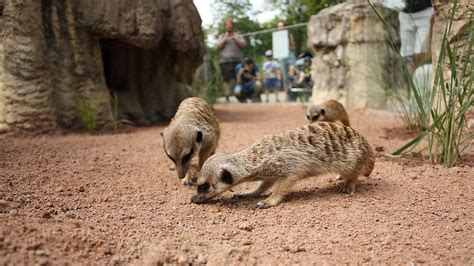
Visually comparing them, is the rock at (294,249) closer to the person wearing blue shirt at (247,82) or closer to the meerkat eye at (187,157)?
the meerkat eye at (187,157)

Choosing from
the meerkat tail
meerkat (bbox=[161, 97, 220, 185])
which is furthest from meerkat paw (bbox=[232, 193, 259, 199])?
the meerkat tail

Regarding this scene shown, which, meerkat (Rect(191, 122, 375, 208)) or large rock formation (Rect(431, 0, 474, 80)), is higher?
large rock formation (Rect(431, 0, 474, 80))

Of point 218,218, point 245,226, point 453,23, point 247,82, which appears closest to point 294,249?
point 245,226

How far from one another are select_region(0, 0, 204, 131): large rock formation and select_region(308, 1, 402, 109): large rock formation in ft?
9.06

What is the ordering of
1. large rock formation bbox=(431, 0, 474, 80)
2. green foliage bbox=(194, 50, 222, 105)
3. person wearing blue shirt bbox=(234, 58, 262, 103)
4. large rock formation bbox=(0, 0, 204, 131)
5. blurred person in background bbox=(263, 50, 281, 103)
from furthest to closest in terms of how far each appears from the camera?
1. person wearing blue shirt bbox=(234, 58, 262, 103)
2. blurred person in background bbox=(263, 50, 281, 103)
3. green foliage bbox=(194, 50, 222, 105)
4. large rock formation bbox=(0, 0, 204, 131)
5. large rock formation bbox=(431, 0, 474, 80)

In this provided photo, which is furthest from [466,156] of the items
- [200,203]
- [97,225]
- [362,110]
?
[362,110]

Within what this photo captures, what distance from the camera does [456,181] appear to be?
122 inches

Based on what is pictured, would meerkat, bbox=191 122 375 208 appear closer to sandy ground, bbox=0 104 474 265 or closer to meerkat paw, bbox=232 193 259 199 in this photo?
meerkat paw, bbox=232 193 259 199

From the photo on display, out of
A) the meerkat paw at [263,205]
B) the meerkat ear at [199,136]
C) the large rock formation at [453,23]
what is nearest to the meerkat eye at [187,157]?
the meerkat ear at [199,136]

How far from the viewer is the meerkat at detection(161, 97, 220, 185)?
321 cm

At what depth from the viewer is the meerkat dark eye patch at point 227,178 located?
2.78m

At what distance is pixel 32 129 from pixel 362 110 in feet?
19.4

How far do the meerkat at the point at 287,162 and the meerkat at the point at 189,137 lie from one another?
0.40 metres

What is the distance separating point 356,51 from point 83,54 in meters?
5.16
